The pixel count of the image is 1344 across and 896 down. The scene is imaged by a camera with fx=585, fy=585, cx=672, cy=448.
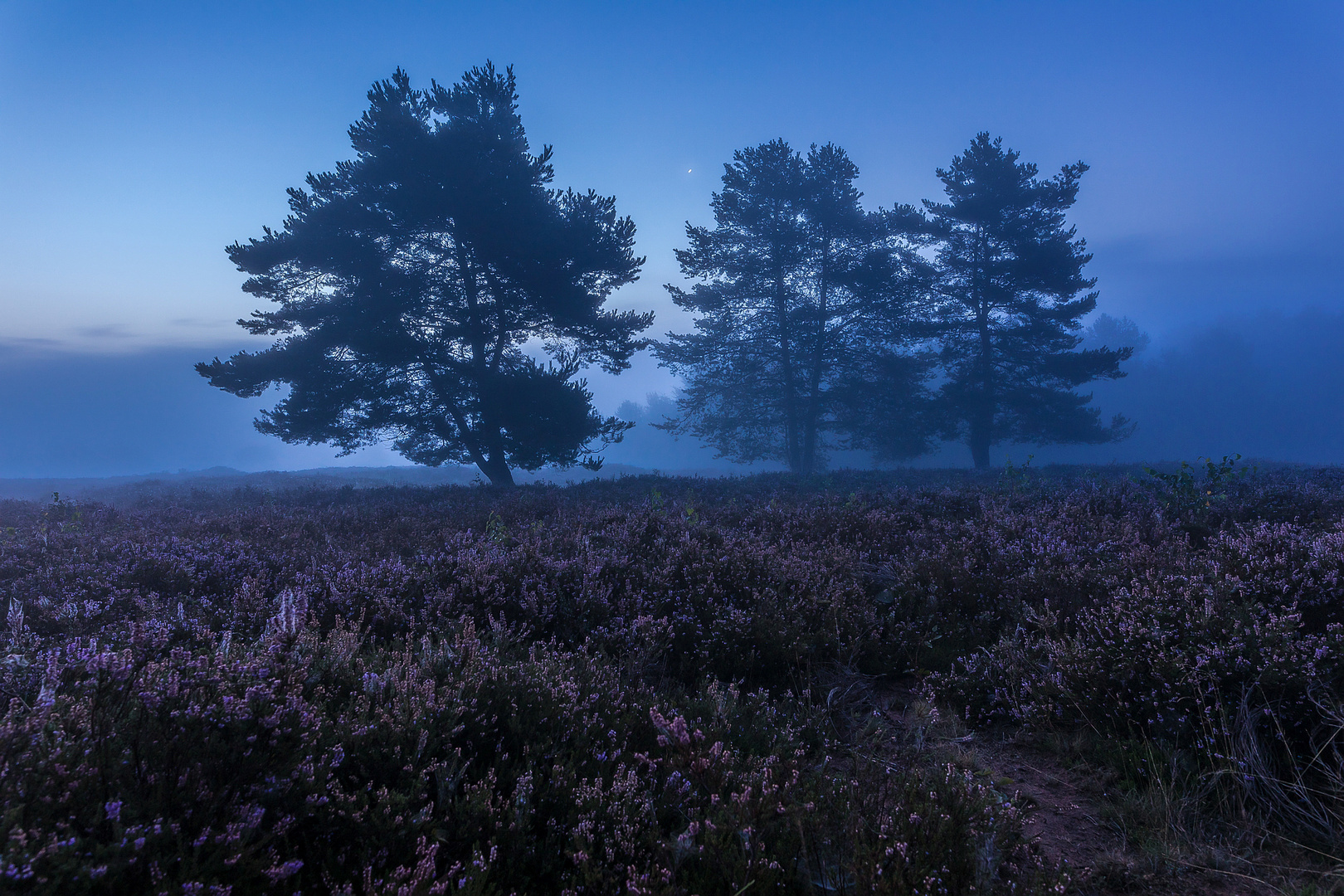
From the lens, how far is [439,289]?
53.6ft

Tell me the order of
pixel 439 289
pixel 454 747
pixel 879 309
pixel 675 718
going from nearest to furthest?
pixel 454 747 < pixel 675 718 < pixel 439 289 < pixel 879 309

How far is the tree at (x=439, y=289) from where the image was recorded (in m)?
15.0

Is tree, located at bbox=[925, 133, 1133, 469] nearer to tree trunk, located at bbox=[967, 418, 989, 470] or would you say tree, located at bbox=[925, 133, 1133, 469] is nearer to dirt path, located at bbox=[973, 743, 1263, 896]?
tree trunk, located at bbox=[967, 418, 989, 470]

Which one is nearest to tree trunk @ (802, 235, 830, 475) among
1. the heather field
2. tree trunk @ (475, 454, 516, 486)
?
tree trunk @ (475, 454, 516, 486)

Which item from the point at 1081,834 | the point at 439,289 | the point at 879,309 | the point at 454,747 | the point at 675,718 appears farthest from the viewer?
the point at 879,309

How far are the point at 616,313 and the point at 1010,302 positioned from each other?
58.0 feet

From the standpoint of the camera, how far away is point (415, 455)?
1733cm

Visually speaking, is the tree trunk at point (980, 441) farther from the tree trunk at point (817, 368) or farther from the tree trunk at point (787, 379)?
the tree trunk at point (787, 379)

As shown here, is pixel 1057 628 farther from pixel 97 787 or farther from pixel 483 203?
pixel 483 203

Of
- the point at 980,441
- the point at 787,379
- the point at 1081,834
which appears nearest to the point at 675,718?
the point at 1081,834

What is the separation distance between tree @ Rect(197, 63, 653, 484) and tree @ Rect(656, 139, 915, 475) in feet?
24.1

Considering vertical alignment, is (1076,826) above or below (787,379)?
below

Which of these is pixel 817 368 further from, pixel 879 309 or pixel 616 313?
pixel 616 313

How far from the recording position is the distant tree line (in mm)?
15328
